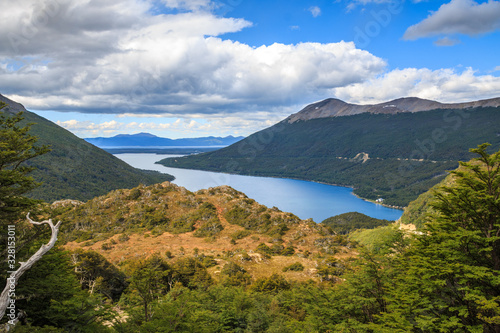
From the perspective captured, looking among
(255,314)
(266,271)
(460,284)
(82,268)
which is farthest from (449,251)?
(82,268)

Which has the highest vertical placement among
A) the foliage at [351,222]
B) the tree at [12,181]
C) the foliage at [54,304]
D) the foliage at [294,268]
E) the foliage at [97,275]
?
the tree at [12,181]

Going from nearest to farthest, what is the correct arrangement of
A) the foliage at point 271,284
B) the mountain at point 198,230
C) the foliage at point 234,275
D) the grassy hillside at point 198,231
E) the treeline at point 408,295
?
the treeline at point 408,295 → the foliage at point 271,284 → the foliage at point 234,275 → the grassy hillside at point 198,231 → the mountain at point 198,230

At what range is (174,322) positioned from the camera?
15.3 metres

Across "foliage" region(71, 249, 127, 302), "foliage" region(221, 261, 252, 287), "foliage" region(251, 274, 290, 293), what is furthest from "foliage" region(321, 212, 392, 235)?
"foliage" region(71, 249, 127, 302)

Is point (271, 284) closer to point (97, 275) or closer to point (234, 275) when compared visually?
point (234, 275)

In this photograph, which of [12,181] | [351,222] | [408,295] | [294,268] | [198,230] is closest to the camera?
[408,295]

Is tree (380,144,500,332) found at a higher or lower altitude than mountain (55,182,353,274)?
higher

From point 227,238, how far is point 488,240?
43726 mm

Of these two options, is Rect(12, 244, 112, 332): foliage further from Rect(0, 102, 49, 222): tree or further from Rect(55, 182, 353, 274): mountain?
Rect(55, 182, 353, 274): mountain

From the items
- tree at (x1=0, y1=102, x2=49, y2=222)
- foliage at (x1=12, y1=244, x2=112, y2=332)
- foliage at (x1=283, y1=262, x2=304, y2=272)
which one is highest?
tree at (x1=0, y1=102, x2=49, y2=222)

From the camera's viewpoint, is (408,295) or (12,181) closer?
(408,295)

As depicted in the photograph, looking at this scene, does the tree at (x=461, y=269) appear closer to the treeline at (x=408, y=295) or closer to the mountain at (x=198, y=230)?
the treeline at (x=408, y=295)

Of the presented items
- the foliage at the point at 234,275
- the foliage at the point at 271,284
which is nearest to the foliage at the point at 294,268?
the foliage at the point at 271,284

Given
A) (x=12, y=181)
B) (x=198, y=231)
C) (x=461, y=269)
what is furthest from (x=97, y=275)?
(x=461, y=269)
